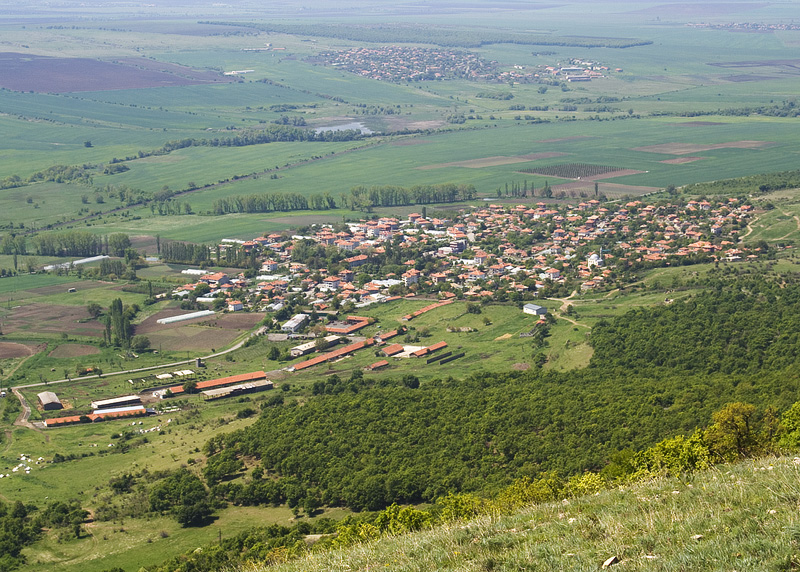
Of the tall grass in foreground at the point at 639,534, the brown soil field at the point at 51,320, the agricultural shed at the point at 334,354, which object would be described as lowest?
the brown soil field at the point at 51,320

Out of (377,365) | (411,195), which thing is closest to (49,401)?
(377,365)

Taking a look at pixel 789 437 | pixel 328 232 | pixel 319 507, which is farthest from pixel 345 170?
pixel 789 437

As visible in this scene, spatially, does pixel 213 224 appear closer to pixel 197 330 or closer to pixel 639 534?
pixel 197 330

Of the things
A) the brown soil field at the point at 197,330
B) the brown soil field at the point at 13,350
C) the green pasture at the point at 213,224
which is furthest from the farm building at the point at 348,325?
the green pasture at the point at 213,224

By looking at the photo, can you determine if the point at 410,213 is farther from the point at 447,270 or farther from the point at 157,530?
the point at 157,530

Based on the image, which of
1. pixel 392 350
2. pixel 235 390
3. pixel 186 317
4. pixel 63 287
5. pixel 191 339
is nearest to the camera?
pixel 235 390

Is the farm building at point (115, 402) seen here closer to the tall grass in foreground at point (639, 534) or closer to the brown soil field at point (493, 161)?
the tall grass in foreground at point (639, 534)
